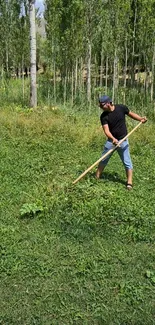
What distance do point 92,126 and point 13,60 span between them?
1082 centimetres

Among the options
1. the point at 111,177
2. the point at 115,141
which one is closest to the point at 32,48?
the point at 111,177

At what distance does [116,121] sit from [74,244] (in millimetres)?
2214

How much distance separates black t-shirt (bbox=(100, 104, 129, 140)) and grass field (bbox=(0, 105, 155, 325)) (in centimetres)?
83

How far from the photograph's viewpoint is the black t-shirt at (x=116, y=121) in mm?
5168

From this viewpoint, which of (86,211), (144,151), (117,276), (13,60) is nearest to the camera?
(117,276)

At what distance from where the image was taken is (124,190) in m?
5.09

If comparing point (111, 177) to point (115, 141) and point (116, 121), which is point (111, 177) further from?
point (116, 121)

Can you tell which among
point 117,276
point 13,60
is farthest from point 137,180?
point 13,60

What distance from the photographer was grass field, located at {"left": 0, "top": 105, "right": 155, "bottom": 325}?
2969mm

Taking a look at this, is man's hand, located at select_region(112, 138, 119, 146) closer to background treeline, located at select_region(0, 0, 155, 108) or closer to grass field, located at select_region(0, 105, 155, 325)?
grass field, located at select_region(0, 105, 155, 325)

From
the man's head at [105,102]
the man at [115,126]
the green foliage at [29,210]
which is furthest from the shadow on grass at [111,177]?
the green foliage at [29,210]

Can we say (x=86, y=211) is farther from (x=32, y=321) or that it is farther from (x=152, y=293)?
(x=32, y=321)

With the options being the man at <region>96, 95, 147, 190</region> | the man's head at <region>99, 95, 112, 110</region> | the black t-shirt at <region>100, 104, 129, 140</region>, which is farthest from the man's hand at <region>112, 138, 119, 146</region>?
the man's head at <region>99, 95, 112, 110</region>

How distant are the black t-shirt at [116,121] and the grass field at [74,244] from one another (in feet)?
2.72
